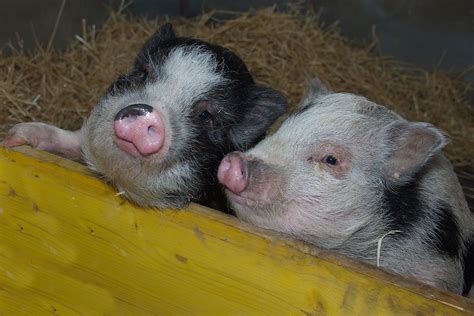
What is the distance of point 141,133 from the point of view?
7.86 ft

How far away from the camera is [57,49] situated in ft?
16.1

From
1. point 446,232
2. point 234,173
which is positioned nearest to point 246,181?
point 234,173

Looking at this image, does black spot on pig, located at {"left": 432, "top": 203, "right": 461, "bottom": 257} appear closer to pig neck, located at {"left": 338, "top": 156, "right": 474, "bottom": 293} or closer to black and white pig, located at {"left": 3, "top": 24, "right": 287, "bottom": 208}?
pig neck, located at {"left": 338, "top": 156, "right": 474, "bottom": 293}

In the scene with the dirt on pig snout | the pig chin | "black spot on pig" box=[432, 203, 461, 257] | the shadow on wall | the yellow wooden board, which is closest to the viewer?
the yellow wooden board

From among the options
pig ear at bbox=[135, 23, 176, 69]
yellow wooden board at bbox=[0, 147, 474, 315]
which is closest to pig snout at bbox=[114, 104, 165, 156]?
yellow wooden board at bbox=[0, 147, 474, 315]

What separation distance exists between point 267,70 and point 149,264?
104 inches

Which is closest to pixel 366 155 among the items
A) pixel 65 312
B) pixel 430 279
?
pixel 430 279

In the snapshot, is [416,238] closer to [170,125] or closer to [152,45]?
[170,125]

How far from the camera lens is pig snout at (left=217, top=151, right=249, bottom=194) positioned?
243cm

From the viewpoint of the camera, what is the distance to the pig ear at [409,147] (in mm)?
2604

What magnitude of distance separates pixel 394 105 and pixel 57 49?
236 centimetres

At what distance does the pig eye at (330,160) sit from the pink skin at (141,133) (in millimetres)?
619

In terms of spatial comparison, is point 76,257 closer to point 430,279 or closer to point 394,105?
Result: point 430,279

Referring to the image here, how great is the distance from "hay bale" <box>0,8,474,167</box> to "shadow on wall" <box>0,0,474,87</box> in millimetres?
93
